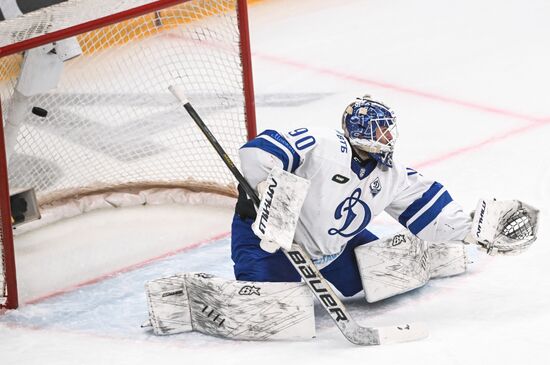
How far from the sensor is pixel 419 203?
370 centimetres

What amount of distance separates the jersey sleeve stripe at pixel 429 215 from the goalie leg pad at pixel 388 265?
0.04m

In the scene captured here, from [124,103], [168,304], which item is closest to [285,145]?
[168,304]

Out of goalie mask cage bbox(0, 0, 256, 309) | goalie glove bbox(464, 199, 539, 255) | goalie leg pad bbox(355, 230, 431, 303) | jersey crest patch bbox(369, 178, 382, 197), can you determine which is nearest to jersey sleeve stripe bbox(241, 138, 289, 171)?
jersey crest patch bbox(369, 178, 382, 197)

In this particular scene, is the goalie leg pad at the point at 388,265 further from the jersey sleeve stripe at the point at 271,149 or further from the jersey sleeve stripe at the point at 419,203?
the jersey sleeve stripe at the point at 271,149

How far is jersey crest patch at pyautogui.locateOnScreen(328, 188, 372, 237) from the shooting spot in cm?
355

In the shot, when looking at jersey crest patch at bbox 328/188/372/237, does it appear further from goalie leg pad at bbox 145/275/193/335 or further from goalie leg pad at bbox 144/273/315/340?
goalie leg pad at bbox 145/275/193/335

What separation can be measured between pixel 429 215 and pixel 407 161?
1.25 m

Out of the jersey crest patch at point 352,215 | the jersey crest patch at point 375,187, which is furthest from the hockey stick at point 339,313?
the jersey crest patch at point 375,187

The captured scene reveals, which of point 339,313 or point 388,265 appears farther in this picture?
point 388,265

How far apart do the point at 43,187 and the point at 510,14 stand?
2946mm

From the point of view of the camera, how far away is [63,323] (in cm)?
378

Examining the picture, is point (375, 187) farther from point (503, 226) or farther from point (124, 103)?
point (124, 103)

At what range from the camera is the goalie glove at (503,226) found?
3.64 metres

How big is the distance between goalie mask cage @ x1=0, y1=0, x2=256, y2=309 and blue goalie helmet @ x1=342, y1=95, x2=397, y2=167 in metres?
0.78
